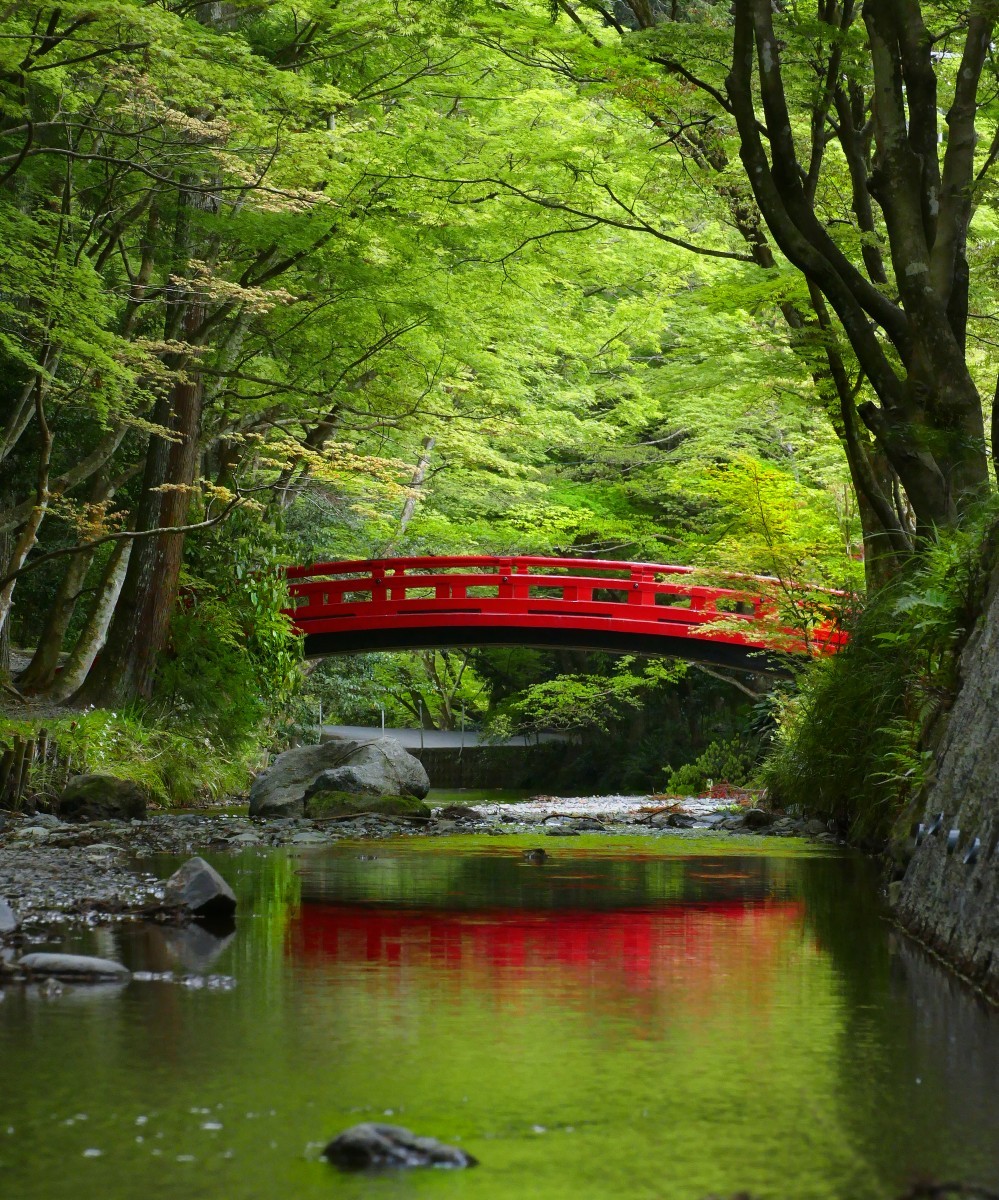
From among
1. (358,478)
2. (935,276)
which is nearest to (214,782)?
(358,478)

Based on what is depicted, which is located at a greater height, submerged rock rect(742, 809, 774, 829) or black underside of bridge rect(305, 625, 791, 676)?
black underside of bridge rect(305, 625, 791, 676)

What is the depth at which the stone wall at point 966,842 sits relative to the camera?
3.93 meters

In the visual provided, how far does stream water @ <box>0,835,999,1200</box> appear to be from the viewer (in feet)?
7.55

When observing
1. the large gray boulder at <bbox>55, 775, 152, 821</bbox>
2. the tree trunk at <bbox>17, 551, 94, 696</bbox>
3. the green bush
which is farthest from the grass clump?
the green bush

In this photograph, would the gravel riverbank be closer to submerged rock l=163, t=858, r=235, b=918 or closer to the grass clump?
submerged rock l=163, t=858, r=235, b=918

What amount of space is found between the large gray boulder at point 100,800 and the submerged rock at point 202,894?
4.98 m

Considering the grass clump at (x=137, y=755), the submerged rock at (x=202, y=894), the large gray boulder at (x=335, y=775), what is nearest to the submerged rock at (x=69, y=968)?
the submerged rock at (x=202, y=894)

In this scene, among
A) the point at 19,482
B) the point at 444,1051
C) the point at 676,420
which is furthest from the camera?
the point at 676,420

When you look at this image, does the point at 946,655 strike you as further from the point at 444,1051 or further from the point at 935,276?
the point at 444,1051

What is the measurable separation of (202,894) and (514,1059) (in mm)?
2502

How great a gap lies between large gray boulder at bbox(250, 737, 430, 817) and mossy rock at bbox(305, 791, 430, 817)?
15 centimetres

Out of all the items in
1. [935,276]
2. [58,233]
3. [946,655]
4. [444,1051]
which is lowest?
[444,1051]

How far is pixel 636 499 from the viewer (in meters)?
21.8

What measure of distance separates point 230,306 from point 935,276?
7.73 meters
